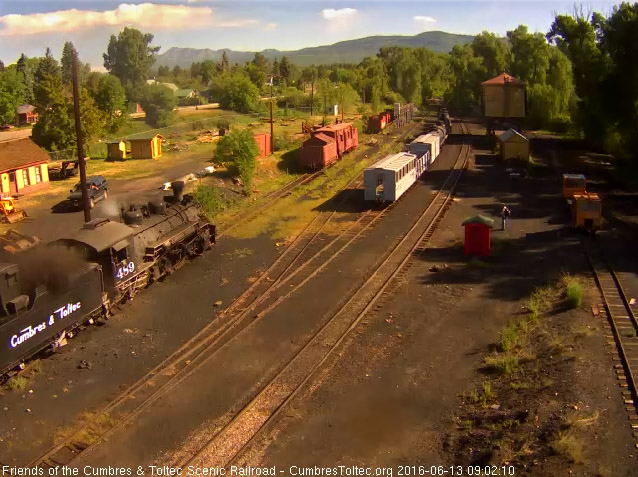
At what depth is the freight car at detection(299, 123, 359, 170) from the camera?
43.2m

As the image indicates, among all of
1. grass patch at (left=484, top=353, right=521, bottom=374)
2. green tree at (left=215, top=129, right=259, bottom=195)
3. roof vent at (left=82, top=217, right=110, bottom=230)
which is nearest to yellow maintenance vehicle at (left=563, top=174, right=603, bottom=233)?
grass patch at (left=484, top=353, right=521, bottom=374)

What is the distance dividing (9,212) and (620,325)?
30029mm

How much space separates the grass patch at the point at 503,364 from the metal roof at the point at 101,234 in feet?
36.6

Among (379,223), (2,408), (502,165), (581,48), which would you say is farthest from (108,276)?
(581,48)

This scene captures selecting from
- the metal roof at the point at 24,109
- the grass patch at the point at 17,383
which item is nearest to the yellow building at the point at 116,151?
the grass patch at the point at 17,383

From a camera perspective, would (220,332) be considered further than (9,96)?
No

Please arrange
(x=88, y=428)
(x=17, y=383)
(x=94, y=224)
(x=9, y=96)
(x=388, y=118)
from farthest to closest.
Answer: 1. (x=9, y=96)
2. (x=388, y=118)
3. (x=94, y=224)
4. (x=17, y=383)
5. (x=88, y=428)

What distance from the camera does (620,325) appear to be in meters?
16.8

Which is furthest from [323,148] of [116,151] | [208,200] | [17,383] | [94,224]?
[17,383]

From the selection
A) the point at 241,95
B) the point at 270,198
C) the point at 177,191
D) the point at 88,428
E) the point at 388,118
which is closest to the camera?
the point at 88,428

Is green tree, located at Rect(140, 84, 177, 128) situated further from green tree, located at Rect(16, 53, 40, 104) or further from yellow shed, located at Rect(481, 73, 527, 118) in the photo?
yellow shed, located at Rect(481, 73, 527, 118)

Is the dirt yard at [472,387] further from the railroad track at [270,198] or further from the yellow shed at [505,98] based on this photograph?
the yellow shed at [505,98]

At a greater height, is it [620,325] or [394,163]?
[394,163]

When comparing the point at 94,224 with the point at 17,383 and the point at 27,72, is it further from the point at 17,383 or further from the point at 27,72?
the point at 27,72
